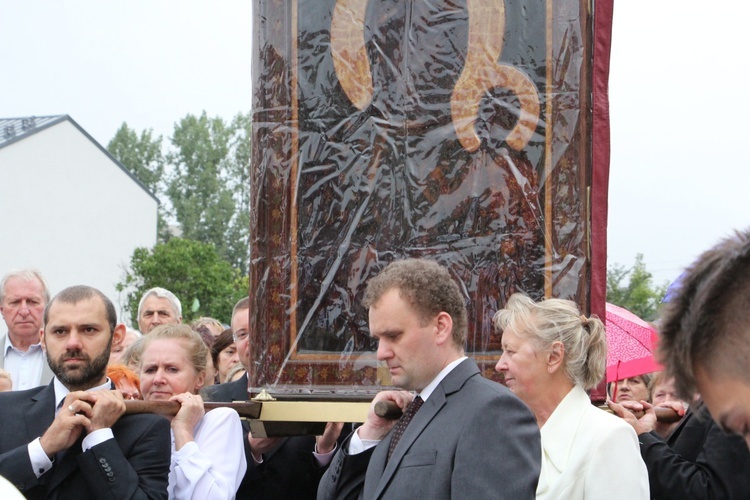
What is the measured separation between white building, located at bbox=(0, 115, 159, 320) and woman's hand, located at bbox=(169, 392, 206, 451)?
31.8 m

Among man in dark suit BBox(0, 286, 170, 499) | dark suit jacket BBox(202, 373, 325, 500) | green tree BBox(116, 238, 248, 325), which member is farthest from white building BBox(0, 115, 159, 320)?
man in dark suit BBox(0, 286, 170, 499)

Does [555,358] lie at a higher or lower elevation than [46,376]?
higher

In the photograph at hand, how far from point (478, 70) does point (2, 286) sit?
150 inches

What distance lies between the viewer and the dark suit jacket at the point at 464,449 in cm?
335

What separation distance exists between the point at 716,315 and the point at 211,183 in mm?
64463

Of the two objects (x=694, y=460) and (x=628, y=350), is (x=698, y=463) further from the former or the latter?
(x=628, y=350)

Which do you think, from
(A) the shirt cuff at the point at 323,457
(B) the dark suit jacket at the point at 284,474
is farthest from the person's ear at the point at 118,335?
(A) the shirt cuff at the point at 323,457

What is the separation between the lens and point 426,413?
11.9ft

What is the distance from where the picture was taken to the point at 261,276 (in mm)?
4887

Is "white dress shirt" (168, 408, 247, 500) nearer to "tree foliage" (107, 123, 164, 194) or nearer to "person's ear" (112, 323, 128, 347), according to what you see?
"person's ear" (112, 323, 128, 347)

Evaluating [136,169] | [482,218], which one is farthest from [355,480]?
[136,169]

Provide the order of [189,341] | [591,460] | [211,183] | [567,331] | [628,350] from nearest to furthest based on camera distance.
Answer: [591,460] → [567,331] → [189,341] → [628,350] → [211,183]

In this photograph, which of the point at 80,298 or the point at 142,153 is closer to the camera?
the point at 80,298

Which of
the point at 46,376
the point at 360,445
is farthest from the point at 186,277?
the point at 360,445
